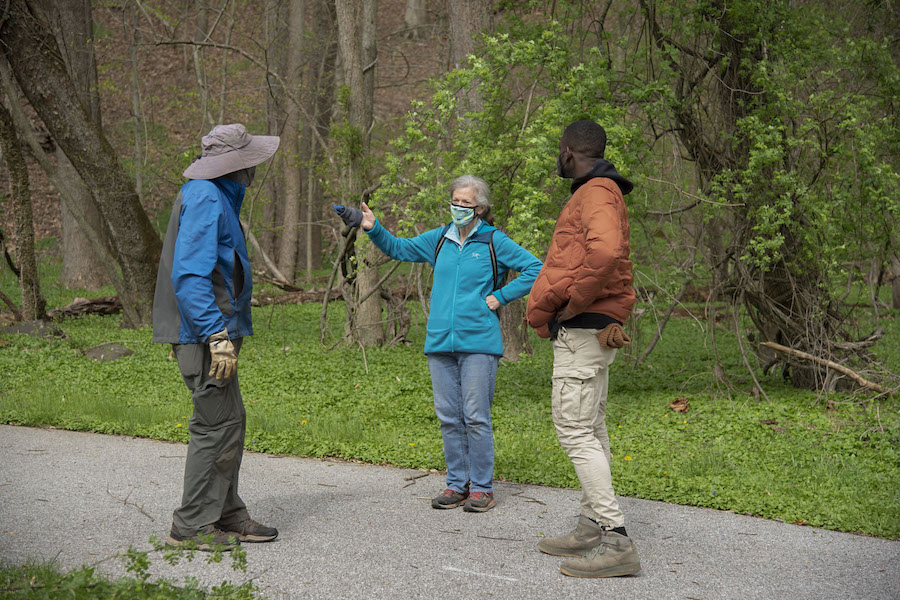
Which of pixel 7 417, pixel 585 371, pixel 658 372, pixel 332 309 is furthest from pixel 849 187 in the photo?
pixel 332 309

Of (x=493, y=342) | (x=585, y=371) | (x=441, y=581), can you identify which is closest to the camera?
(x=441, y=581)

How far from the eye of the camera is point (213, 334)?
4512 mm

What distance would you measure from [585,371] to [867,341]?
19.6 ft

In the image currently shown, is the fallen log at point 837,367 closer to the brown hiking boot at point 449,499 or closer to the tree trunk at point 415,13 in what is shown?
the brown hiking boot at point 449,499

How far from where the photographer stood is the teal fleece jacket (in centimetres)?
554

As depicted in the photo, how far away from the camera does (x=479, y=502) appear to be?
5477 mm

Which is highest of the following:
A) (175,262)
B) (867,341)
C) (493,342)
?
(175,262)

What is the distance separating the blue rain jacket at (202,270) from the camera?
454 cm

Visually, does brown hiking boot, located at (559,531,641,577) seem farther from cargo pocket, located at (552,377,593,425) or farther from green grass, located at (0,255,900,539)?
green grass, located at (0,255,900,539)

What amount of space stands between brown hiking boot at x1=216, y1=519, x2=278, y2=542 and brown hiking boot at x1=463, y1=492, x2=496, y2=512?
123 cm

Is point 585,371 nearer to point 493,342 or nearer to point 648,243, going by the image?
point 493,342

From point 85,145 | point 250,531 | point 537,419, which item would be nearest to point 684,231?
point 537,419

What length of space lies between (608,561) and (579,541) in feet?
1.01

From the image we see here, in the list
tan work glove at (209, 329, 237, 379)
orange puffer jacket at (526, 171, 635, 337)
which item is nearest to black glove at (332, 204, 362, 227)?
tan work glove at (209, 329, 237, 379)
